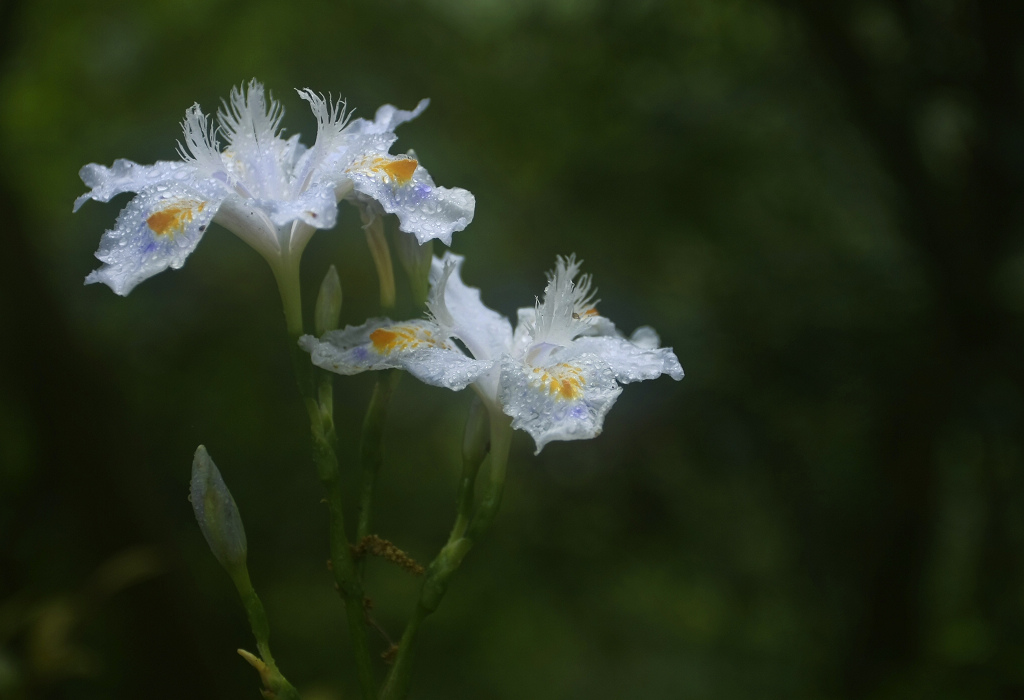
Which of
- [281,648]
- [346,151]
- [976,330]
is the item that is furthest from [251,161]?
[281,648]

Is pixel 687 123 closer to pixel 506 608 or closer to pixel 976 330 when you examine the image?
pixel 976 330

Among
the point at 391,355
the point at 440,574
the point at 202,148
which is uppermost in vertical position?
the point at 202,148

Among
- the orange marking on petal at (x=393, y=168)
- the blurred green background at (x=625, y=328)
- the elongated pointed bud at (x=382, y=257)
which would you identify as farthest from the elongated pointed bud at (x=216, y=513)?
the blurred green background at (x=625, y=328)

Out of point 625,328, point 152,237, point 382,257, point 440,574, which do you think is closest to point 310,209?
point 152,237

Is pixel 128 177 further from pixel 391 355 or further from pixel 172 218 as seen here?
pixel 391 355

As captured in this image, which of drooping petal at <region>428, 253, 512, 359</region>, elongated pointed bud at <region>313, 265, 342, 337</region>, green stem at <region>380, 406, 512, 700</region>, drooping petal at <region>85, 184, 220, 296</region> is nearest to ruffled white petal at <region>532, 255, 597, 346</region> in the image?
drooping petal at <region>428, 253, 512, 359</region>

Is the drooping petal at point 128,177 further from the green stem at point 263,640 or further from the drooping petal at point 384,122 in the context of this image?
the green stem at point 263,640

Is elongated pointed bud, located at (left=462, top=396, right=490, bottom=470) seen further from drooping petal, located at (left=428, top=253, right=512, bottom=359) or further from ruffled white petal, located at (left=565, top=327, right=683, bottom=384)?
ruffled white petal, located at (left=565, top=327, right=683, bottom=384)
